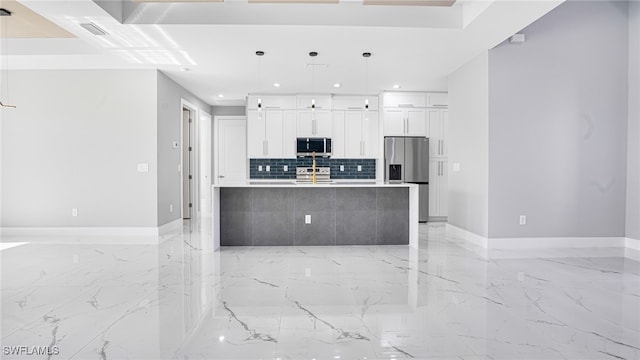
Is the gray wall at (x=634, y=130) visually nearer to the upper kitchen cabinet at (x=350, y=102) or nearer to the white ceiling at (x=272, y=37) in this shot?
the white ceiling at (x=272, y=37)

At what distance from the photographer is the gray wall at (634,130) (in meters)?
4.93

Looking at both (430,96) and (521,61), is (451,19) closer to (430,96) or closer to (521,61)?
(521,61)

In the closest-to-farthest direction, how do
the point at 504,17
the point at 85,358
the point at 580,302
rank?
the point at 85,358 < the point at 580,302 < the point at 504,17

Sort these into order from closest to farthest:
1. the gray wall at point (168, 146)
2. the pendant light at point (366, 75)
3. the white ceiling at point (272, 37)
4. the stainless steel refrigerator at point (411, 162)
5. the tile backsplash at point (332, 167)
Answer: the white ceiling at point (272, 37), the pendant light at point (366, 75), the gray wall at point (168, 146), the stainless steel refrigerator at point (411, 162), the tile backsplash at point (332, 167)

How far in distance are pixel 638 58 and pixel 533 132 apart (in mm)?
1663

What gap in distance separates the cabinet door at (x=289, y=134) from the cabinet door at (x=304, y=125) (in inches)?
3.6

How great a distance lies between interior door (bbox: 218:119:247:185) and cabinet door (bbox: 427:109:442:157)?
4213 mm

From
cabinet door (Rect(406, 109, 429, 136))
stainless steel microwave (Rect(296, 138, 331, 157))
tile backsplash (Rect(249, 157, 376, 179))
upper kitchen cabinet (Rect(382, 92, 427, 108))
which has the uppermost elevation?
upper kitchen cabinet (Rect(382, 92, 427, 108))

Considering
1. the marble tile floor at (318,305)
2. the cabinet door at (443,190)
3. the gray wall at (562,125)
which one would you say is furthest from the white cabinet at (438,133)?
the marble tile floor at (318,305)

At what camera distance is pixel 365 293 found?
3154 mm

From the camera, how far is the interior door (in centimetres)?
906

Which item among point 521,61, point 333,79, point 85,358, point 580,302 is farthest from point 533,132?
point 85,358

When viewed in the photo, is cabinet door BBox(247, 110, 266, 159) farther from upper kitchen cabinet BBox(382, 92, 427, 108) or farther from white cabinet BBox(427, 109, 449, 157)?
white cabinet BBox(427, 109, 449, 157)

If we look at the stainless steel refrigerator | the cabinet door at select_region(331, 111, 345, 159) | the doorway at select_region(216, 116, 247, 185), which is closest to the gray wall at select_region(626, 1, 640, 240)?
the stainless steel refrigerator
